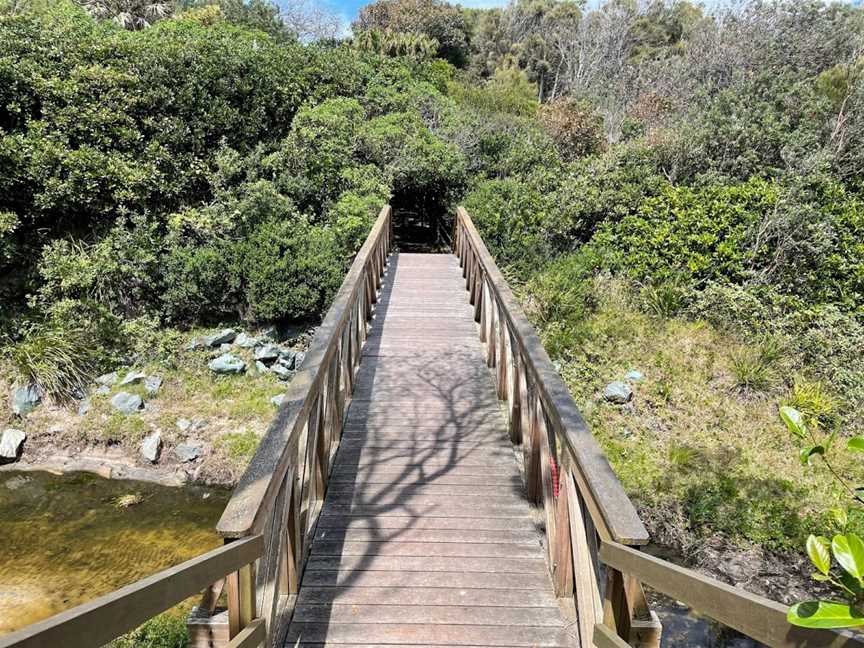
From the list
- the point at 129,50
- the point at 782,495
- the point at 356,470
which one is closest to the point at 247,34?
the point at 129,50

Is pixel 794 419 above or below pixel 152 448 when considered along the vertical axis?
above

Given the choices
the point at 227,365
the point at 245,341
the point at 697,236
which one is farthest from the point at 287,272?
the point at 697,236

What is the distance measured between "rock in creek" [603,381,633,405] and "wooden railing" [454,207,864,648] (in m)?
4.08

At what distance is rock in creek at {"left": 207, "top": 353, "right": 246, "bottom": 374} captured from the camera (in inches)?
364

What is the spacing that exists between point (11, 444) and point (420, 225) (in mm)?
11084

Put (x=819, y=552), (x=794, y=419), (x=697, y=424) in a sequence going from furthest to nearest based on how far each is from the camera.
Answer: (x=697, y=424)
(x=794, y=419)
(x=819, y=552)

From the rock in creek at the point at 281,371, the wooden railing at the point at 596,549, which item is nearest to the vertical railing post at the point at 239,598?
the wooden railing at the point at 596,549

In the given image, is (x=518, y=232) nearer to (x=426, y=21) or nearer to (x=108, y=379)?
(x=108, y=379)

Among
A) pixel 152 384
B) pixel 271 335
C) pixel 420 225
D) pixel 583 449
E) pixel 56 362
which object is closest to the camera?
pixel 583 449

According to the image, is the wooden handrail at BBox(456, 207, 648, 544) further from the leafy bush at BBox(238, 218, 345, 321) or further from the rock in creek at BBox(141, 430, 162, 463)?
the leafy bush at BBox(238, 218, 345, 321)

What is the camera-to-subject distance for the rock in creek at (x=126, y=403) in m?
8.25

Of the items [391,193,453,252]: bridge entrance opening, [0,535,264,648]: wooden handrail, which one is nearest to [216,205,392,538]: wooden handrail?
[0,535,264,648]: wooden handrail

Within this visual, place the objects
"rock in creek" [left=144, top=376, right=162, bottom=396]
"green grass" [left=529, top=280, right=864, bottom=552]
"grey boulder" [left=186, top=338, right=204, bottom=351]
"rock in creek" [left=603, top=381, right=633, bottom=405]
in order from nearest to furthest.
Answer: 1. "green grass" [left=529, top=280, right=864, bottom=552]
2. "rock in creek" [left=603, top=381, right=633, bottom=405]
3. "rock in creek" [left=144, top=376, right=162, bottom=396]
4. "grey boulder" [left=186, top=338, right=204, bottom=351]

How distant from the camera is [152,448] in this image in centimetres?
762
